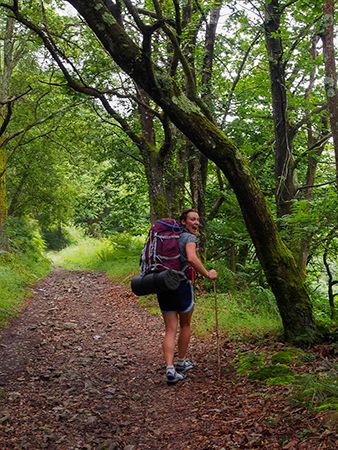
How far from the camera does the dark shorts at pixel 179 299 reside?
18.6 feet

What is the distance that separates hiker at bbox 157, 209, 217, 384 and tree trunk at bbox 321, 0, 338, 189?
1921 mm

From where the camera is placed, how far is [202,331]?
7.89 meters

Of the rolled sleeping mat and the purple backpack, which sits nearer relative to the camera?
the rolled sleeping mat

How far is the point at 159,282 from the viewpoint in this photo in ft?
17.6

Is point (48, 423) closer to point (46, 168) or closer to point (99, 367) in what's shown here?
point (99, 367)

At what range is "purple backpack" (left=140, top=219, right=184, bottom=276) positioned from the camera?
18.2ft

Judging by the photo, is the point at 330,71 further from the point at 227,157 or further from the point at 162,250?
the point at 162,250

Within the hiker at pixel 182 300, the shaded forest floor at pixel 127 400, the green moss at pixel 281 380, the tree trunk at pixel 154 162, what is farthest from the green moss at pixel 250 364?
the tree trunk at pixel 154 162

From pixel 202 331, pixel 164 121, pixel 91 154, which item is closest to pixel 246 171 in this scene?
pixel 202 331

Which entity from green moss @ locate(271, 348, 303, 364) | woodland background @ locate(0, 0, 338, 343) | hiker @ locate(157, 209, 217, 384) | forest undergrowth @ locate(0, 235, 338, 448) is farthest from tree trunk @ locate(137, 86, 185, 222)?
green moss @ locate(271, 348, 303, 364)

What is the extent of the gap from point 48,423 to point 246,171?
144 inches

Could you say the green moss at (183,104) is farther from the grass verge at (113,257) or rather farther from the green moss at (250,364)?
the grass verge at (113,257)

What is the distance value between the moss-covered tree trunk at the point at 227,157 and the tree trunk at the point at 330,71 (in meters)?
1.15

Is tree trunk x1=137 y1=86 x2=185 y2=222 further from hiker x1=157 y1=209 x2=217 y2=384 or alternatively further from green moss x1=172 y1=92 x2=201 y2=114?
hiker x1=157 y1=209 x2=217 y2=384
